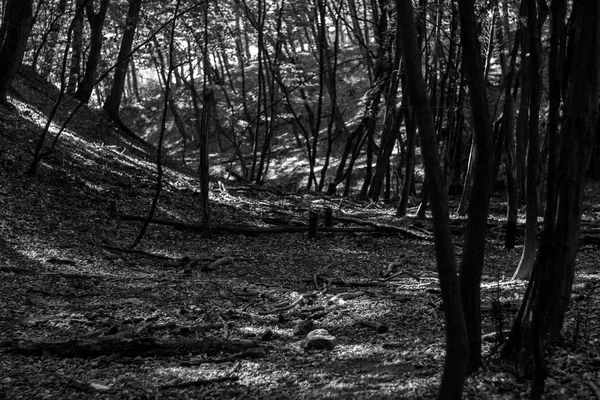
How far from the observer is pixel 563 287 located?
4652 mm

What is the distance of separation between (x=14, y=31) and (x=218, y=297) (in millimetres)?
7653

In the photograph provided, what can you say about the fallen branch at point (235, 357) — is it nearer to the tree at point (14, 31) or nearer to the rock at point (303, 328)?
the rock at point (303, 328)

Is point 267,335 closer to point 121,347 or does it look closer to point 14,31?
point 121,347

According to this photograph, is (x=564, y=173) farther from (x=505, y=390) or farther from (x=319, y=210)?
(x=319, y=210)

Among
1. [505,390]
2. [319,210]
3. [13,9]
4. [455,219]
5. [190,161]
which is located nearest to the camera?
[505,390]

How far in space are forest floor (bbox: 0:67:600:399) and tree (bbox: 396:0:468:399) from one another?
669mm

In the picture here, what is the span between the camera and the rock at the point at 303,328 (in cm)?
591

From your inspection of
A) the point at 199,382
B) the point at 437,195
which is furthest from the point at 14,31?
the point at 437,195

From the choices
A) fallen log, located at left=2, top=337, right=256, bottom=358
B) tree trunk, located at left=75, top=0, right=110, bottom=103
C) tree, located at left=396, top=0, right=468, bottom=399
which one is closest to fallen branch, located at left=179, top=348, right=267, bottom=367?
fallen log, located at left=2, top=337, right=256, bottom=358

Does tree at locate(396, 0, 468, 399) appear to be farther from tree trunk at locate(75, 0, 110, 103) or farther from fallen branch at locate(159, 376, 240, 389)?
tree trunk at locate(75, 0, 110, 103)

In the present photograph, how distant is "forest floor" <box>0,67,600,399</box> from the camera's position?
4586 millimetres

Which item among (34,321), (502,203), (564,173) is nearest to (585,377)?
(564,173)

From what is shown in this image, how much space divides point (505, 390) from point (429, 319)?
2.07m

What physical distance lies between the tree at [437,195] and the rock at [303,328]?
2515mm
